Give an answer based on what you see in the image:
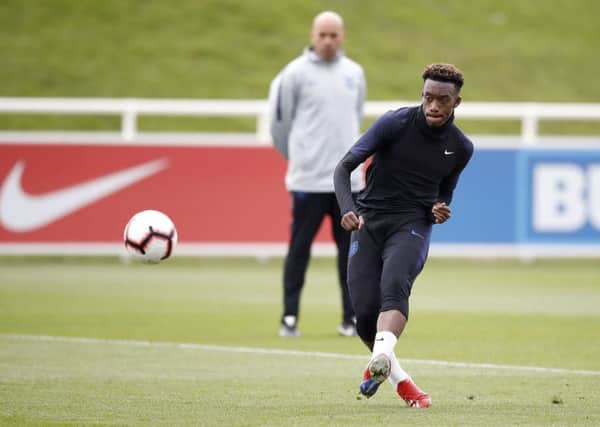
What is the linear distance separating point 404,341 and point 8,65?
70.3ft

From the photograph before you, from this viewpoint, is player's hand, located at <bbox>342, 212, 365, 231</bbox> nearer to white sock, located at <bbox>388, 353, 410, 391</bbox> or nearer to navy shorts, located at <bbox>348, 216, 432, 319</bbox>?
navy shorts, located at <bbox>348, 216, 432, 319</bbox>

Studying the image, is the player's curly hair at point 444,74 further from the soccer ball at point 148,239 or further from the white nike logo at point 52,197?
the white nike logo at point 52,197

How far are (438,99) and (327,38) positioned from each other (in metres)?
4.22

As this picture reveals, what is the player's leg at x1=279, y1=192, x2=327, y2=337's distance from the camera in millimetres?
12922

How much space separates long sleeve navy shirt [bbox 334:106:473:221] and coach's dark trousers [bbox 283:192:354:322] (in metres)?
3.87

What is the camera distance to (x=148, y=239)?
1009 centimetres

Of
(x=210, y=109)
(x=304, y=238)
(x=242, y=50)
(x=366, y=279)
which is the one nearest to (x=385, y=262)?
(x=366, y=279)

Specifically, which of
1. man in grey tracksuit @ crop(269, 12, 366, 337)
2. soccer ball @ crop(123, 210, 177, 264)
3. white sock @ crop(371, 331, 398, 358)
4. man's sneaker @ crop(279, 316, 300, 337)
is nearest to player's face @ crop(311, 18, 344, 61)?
man in grey tracksuit @ crop(269, 12, 366, 337)

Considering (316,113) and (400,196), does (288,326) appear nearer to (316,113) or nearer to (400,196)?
(316,113)

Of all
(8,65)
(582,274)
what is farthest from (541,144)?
(8,65)

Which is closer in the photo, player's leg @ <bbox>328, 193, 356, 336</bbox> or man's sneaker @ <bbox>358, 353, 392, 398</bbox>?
man's sneaker @ <bbox>358, 353, 392, 398</bbox>

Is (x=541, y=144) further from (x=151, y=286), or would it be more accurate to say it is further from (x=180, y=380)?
(x=180, y=380)

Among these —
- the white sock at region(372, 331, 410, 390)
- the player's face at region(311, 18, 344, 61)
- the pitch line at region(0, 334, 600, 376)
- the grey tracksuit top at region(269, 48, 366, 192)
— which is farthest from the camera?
the grey tracksuit top at region(269, 48, 366, 192)

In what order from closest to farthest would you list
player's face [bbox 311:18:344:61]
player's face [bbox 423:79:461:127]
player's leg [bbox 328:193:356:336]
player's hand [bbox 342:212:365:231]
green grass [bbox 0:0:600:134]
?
1. player's hand [bbox 342:212:365:231]
2. player's face [bbox 423:79:461:127]
3. player's face [bbox 311:18:344:61]
4. player's leg [bbox 328:193:356:336]
5. green grass [bbox 0:0:600:134]
